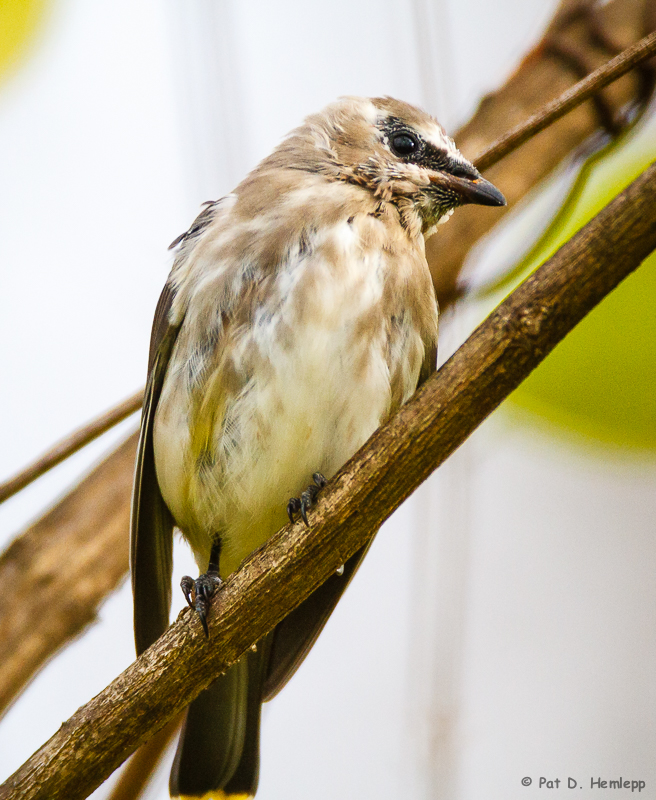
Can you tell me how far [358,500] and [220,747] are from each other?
163 centimetres

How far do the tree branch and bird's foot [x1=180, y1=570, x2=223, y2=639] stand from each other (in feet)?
0.09

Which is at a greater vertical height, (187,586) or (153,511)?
(153,511)

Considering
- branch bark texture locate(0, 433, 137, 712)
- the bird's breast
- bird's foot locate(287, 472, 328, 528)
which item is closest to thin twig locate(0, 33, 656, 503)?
the bird's breast

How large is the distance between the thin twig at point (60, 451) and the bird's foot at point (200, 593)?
54cm

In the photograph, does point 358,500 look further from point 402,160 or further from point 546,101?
point 546,101

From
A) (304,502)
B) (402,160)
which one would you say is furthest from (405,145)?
(304,502)

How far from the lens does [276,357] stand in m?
2.78

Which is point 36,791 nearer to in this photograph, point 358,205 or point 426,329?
point 426,329

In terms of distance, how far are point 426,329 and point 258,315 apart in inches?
23.1

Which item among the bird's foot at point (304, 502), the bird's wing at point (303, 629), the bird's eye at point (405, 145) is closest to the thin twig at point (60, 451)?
the bird's foot at point (304, 502)

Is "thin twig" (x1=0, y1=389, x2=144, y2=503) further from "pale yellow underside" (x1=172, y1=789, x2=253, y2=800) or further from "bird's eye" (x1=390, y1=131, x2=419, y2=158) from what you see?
"bird's eye" (x1=390, y1=131, x2=419, y2=158)

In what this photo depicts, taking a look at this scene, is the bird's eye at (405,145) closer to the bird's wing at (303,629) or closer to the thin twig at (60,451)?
the bird's wing at (303,629)

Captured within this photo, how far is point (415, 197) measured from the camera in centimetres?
310

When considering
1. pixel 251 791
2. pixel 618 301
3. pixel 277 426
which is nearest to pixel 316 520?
pixel 277 426
